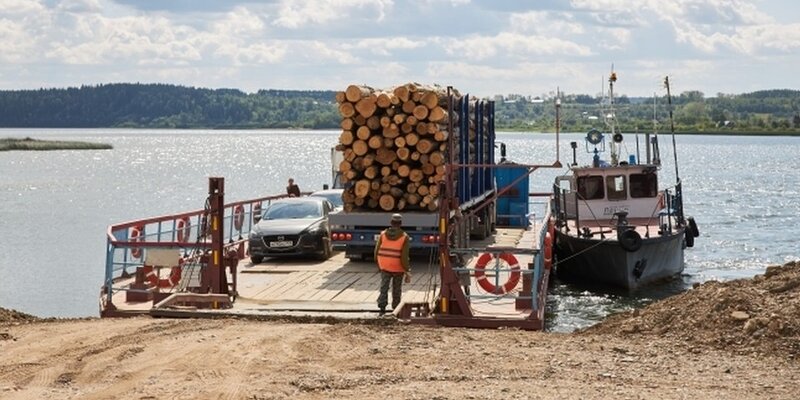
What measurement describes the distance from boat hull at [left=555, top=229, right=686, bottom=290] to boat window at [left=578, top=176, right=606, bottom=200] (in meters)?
1.46

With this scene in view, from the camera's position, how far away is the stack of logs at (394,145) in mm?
22828

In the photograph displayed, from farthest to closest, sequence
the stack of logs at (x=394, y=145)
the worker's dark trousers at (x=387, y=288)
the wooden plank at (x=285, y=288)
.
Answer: the stack of logs at (x=394, y=145), the wooden plank at (x=285, y=288), the worker's dark trousers at (x=387, y=288)

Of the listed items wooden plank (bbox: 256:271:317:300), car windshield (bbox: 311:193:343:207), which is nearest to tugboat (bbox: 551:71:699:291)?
car windshield (bbox: 311:193:343:207)

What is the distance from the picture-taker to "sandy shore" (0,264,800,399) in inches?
464

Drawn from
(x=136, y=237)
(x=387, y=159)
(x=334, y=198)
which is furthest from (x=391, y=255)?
(x=334, y=198)

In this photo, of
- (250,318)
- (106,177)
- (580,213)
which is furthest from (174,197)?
(250,318)

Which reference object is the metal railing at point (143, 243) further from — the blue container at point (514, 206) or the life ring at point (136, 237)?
the blue container at point (514, 206)

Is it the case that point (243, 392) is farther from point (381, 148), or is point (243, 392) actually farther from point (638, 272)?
point (638, 272)

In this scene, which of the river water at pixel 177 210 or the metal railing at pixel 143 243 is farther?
the river water at pixel 177 210

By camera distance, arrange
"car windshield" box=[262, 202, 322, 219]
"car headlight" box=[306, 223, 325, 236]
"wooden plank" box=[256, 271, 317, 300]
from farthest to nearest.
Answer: "car windshield" box=[262, 202, 322, 219] → "car headlight" box=[306, 223, 325, 236] → "wooden plank" box=[256, 271, 317, 300]

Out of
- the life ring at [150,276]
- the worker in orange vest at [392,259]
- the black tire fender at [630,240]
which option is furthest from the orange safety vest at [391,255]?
the black tire fender at [630,240]

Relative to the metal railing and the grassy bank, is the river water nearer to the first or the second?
the metal railing

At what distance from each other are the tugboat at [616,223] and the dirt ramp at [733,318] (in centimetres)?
1326

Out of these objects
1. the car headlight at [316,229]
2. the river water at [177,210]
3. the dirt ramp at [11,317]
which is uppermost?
the car headlight at [316,229]
